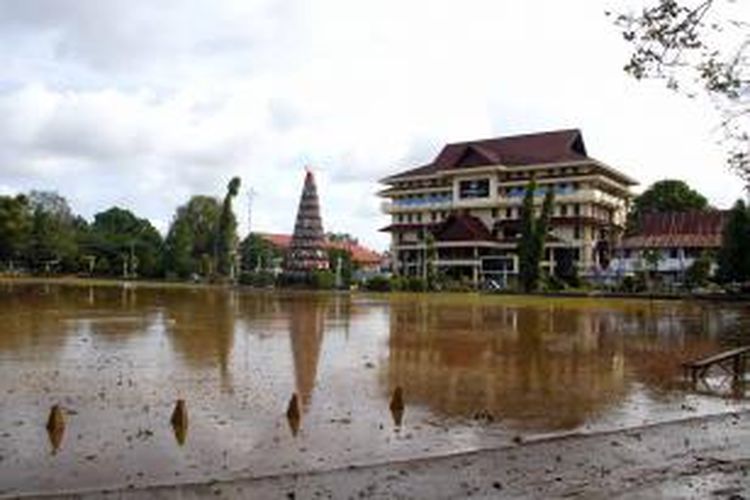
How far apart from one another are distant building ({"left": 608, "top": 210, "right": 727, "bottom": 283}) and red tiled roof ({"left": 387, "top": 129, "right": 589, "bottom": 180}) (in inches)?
455

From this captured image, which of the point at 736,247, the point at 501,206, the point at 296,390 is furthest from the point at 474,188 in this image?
the point at 296,390

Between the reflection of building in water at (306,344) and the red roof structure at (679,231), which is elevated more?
the red roof structure at (679,231)

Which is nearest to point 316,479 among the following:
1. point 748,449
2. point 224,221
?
point 748,449

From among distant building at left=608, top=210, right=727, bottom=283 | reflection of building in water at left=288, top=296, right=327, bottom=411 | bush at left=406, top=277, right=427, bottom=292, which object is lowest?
reflection of building in water at left=288, top=296, right=327, bottom=411

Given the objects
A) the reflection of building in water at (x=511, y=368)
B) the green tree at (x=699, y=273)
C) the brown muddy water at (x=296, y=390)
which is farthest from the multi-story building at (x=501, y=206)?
the brown muddy water at (x=296, y=390)

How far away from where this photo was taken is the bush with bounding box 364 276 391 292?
98.6 m

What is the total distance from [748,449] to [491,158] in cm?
10505

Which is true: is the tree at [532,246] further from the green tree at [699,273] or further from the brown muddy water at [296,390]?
the brown muddy water at [296,390]

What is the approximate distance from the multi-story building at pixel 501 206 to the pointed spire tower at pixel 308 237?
39.4ft

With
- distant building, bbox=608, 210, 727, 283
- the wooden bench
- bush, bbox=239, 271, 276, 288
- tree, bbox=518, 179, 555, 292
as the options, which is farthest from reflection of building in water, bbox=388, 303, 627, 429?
bush, bbox=239, 271, 276, 288

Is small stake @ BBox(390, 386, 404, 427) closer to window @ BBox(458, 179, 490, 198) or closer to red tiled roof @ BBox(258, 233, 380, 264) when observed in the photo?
window @ BBox(458, 179, 490, 198)

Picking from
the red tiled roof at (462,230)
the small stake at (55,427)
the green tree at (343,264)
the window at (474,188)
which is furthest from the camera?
the window at (474,188)

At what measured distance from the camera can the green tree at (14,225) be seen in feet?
376

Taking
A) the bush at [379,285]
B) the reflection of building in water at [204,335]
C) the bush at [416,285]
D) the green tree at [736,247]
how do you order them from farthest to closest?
the bush at [379,285] < the bush at [416,285] < the green tree at [736,247] < the reflection of building in water at [204,335]
